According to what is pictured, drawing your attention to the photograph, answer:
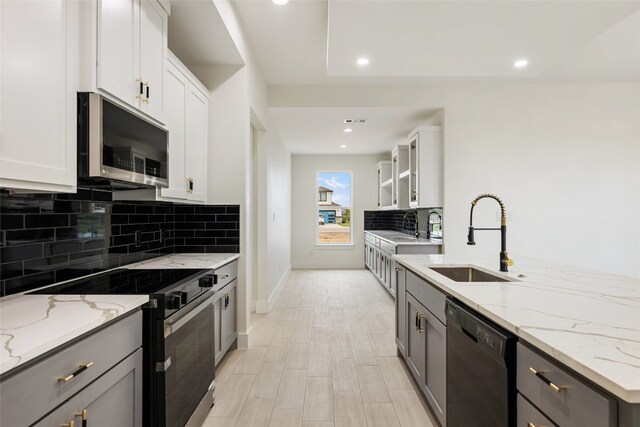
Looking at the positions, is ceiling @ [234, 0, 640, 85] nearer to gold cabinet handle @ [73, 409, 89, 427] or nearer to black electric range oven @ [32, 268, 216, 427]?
black electric range oven @ [32, 268, 216, 427]

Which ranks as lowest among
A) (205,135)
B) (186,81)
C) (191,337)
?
(191,337)

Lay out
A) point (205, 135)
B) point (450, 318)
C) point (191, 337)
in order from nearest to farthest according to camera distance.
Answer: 1. point (450, 318)
2. point (191, 337)
3. point (205, 135)

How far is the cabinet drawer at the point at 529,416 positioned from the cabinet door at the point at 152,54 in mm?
2125

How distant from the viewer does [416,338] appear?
2158 millimetres

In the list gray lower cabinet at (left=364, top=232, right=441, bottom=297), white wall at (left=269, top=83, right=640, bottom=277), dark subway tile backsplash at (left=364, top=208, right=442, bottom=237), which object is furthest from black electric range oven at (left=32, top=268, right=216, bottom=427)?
dark subway tile backsplash at (left=364, top=208, right=442, bottom=237)

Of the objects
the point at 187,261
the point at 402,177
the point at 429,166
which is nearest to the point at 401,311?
the point at 187,261

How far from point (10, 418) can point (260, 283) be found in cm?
332

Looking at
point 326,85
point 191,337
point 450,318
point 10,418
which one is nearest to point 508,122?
point 326,85

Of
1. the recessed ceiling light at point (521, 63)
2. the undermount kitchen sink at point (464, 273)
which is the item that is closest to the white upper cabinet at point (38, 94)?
the undermount kitchen sink at point (464, 273)

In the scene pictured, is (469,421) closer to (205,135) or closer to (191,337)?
(191,337)

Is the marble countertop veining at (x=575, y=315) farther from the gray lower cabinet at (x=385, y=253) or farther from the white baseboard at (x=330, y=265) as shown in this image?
the white baseboard at (x=330, y=265)

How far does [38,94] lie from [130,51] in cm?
66

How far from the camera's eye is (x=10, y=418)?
0.79 m

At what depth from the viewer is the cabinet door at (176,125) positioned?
7.00 ft
